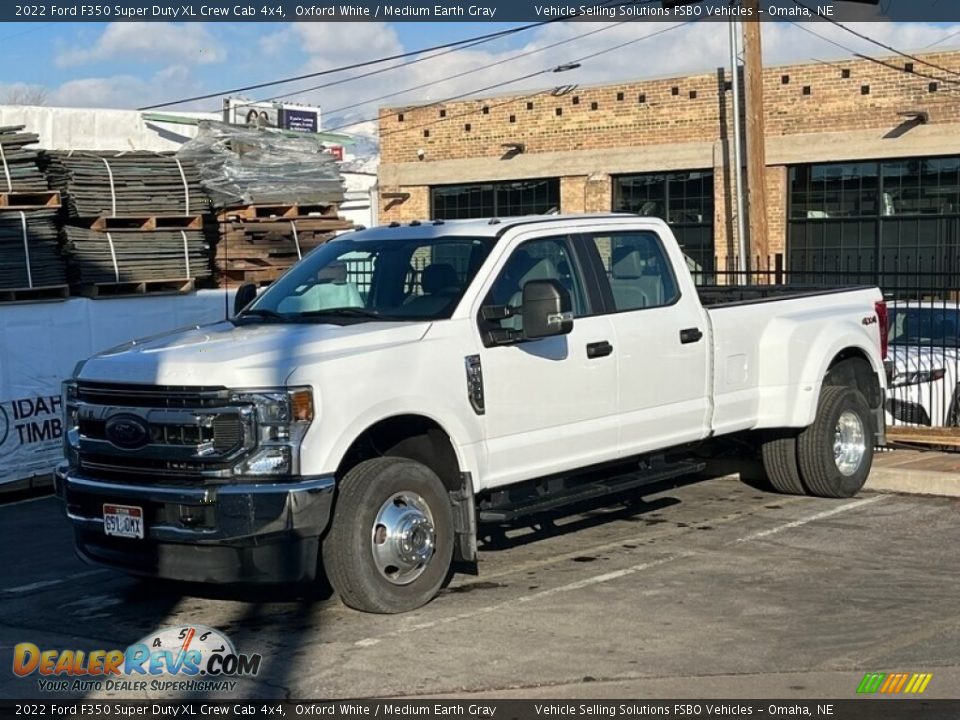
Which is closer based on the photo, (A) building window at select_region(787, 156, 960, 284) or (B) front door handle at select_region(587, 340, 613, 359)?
(B) front door handle at select_region(587, 340, 613, 359)

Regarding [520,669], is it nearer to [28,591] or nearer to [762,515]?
[28,591]

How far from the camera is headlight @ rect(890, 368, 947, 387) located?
13.3 metres

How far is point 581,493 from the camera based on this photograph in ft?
27.6

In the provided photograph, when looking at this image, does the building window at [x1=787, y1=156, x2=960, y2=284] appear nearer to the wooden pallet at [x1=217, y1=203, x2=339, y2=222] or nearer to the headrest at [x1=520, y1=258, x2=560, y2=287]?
the wooden pallet at [x1=217, y1=203, x2=339, y2=222]

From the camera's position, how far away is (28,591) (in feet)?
27.3

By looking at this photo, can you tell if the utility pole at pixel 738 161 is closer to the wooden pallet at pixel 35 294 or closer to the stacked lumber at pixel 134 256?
the stacked lumber at pixel 134 256

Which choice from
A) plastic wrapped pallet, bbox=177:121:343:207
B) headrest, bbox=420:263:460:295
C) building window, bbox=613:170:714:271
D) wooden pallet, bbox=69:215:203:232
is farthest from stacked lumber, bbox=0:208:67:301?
building window, bbox=613:170:714:271

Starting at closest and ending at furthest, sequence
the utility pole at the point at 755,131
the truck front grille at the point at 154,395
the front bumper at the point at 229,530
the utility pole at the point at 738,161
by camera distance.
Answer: the front bumper at the point at 229,530
the truck front grille at the point at 154,395
the utility pole at the point at 755,131
the utility pole at the point at 738,161

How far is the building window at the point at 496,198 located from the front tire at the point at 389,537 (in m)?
24.4

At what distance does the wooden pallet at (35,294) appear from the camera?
1246cm

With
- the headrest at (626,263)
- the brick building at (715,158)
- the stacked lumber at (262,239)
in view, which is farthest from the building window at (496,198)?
the headrest at (626,263)

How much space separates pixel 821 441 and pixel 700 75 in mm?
20186

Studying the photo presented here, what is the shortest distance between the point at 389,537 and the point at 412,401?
2.41 ft

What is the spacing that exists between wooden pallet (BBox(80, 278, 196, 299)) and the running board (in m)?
6.49
